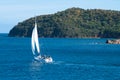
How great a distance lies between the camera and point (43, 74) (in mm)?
97188

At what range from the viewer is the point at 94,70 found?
103750mm

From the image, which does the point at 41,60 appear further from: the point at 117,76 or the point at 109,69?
the point at 117,76

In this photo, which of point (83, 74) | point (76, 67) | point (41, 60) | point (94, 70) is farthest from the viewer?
point (41, 60)

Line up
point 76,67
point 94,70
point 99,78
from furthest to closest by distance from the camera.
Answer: point 76,67 → point 94,70 → point 99,78

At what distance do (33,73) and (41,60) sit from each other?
22882 millimetres

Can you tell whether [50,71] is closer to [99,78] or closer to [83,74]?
[83,74]

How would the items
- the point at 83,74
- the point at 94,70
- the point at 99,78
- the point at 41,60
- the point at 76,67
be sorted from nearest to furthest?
the point at 99,78, the point at 83,74, the point at 94,70, the point at 76,67, the point at 41,60

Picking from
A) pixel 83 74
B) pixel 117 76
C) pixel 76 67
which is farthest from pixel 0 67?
pixel 117 76

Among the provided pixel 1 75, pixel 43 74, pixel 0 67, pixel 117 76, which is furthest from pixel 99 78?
pixel 0 67

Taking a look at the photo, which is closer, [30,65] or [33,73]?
[33,73]

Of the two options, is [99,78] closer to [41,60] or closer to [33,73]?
[33,73]

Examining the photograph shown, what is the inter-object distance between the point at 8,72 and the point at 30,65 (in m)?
17.0

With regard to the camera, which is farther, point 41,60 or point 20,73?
point 41,60

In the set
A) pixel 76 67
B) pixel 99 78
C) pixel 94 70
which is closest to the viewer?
pixel 99 78
